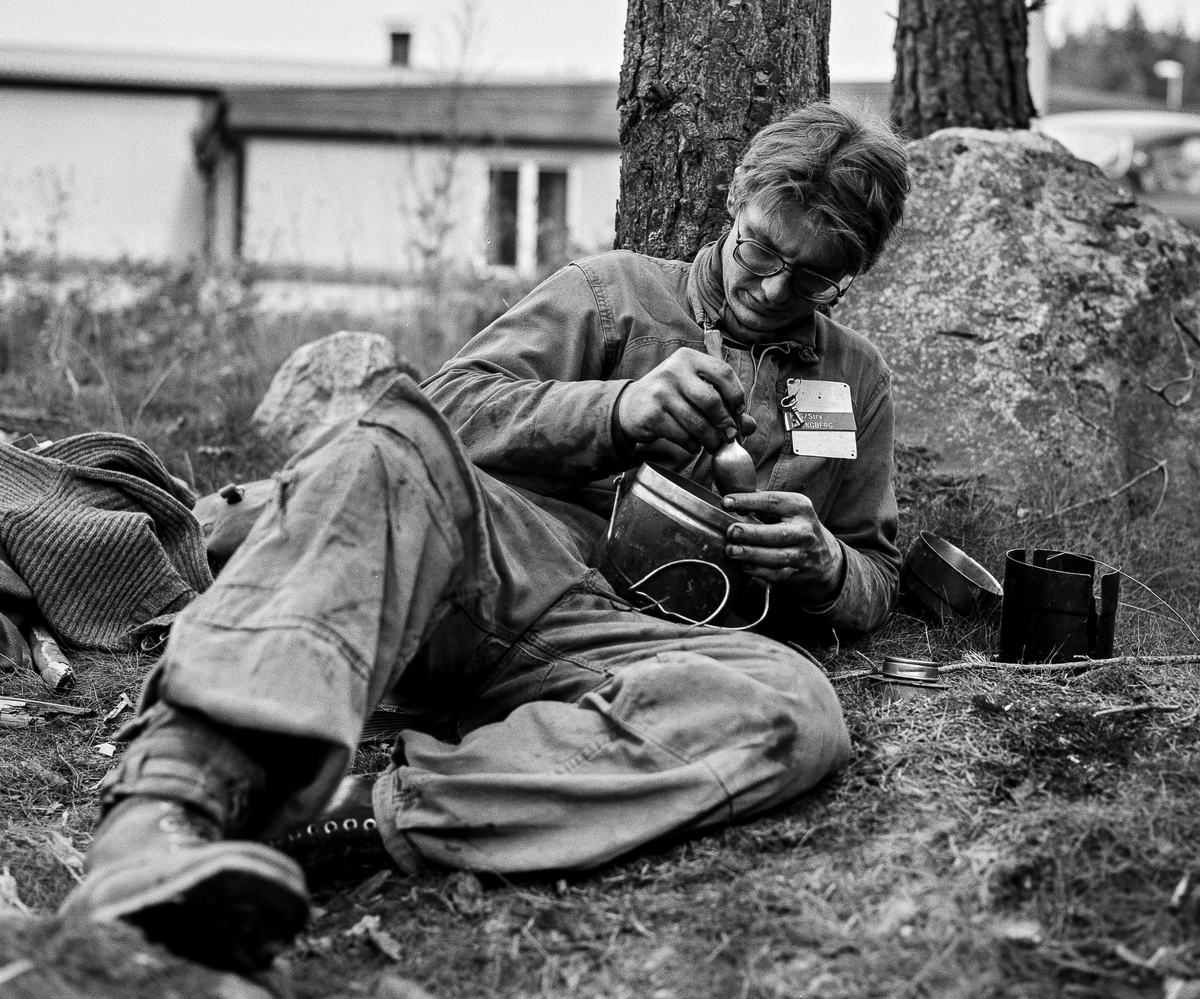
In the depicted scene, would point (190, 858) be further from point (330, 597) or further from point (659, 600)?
point (659, 600)

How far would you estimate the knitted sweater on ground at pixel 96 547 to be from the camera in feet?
12.0

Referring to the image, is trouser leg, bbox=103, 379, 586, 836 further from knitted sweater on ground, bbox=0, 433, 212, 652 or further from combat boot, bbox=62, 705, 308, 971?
knitted sweater on ground, bbox=0, 433, 212, 652

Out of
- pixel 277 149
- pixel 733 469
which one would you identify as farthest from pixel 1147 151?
pixel 733 469

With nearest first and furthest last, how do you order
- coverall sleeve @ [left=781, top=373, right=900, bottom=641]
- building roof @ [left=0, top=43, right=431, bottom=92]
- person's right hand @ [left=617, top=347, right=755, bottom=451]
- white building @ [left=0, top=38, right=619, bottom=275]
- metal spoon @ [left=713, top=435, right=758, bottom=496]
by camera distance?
person's right hand @ [left=617, top=347, right=755, bottom=451] → metal spoon @ [left=713, top=435, right=758, bottom=496] → coverall sleeve @ [left=781, top=373, right=900, bottom=641] → white building @ [left=0, top=38, right=619, bottom=275] → building roof @ [left=0, top=43, right=431, bottom=92]

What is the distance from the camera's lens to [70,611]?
12.2 ft

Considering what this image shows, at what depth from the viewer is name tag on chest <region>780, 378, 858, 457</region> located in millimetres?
3248

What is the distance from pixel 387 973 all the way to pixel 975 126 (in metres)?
4.79

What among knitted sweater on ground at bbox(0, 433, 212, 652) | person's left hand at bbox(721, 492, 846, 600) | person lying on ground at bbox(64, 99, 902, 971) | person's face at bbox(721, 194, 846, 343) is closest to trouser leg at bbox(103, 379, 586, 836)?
person lying on ground at bbox(64, 99, 902, 971)

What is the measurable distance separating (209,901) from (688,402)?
134 cm

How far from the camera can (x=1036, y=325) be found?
4934mm

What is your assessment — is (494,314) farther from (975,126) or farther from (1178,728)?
(1178,728)

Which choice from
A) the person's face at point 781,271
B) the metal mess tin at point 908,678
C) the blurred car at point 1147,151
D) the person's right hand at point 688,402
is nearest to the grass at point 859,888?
the metal mess tin at point 908,678

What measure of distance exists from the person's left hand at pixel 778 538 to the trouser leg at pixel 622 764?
0.25 metres

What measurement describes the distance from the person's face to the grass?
2.88 feet
